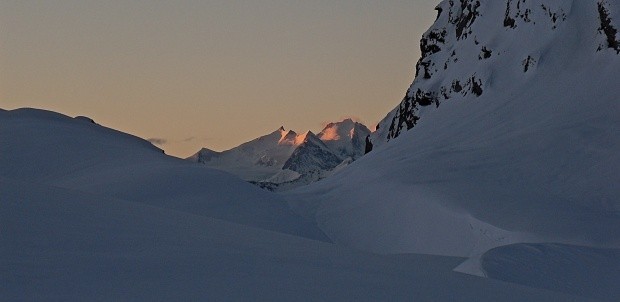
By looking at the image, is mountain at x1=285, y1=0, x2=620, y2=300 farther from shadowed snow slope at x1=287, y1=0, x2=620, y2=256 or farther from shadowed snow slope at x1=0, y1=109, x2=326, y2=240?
shadowed snow slope at x1=0, y1=109, x2=326, y2=240

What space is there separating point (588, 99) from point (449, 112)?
10887 mm

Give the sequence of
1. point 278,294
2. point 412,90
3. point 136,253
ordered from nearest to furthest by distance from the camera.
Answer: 1. point 278,294
2. point 136,253
3. point 412,90

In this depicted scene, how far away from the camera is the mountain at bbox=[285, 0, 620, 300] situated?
21.9 metres

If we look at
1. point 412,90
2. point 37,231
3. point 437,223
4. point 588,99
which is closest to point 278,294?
point 37,231

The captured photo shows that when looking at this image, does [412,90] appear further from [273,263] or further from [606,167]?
[273,263]

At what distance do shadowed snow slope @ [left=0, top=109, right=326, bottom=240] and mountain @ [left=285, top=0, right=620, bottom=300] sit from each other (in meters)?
2.40

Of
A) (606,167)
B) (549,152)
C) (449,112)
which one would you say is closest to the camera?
(606,167)

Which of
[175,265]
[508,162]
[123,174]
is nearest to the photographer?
[175,265]

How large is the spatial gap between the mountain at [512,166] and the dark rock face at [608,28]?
0.06 meters

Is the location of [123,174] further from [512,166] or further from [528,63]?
[528,63]

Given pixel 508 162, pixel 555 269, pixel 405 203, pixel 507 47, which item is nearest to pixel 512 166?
pixel 508 162

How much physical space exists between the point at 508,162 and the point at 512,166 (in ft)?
1.49

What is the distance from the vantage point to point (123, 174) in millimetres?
25984

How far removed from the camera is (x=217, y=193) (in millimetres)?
25312
